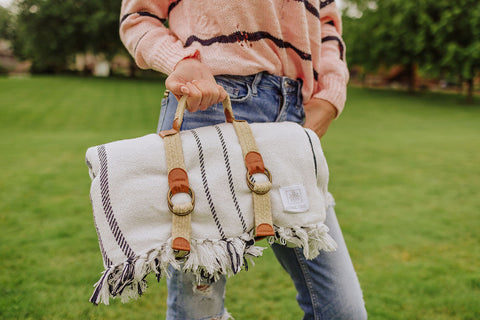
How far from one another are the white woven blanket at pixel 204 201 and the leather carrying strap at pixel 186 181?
22 mm

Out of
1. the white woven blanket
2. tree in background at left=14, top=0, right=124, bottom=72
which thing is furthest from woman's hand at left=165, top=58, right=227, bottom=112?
tree in background at left=14, top=0, right=124, bottom=72

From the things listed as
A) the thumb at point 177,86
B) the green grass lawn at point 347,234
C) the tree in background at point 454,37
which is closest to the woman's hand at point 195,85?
the thumb at point 177,86

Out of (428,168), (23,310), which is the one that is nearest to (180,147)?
(23,310)

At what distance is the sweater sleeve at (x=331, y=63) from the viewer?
1.58 metres

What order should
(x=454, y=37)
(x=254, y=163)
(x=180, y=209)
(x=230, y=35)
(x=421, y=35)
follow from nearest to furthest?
(x=180, y=209) < (x=254, y=163) < (x=230, y=35) < (x=454, y=37) < (x=421, y=35)

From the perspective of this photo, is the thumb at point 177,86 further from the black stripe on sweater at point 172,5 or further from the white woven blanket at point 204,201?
the black stripe on sweater at point 172,5

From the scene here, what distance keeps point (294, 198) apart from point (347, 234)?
3.02 meters

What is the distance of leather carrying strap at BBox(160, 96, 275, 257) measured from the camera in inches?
42.4

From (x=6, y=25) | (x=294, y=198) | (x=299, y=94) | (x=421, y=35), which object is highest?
(x=299, y=94)

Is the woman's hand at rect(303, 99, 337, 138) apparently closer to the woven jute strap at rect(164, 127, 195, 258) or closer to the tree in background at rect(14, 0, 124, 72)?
the woven jute strap at rect(164, 127, 195, 258)

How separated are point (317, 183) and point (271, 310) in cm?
171

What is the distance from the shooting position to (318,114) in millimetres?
1568

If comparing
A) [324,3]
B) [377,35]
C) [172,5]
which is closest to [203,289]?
[172,5]

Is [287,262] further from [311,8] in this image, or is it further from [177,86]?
[311,8]
